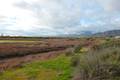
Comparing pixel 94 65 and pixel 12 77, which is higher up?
pixel 94 65

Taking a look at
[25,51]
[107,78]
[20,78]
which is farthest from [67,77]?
[25,51]

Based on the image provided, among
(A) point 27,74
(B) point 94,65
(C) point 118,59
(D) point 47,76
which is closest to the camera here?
(B) point 94,65

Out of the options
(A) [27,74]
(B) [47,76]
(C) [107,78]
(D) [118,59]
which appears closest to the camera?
(C) [107,78]

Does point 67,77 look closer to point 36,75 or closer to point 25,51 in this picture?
point 36,75

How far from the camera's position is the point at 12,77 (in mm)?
25625

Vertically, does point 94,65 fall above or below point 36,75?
above

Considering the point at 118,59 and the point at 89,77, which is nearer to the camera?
the point at 89,77

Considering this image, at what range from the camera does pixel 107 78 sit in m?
17.4

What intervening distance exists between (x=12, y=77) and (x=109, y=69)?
10.8m

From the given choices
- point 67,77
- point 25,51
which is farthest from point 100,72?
point 25,51

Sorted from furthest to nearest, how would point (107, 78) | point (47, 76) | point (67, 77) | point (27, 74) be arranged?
1. point (27, 74)
2. point (47, 76)
3. point (67, 77)
4. point (107, 78)

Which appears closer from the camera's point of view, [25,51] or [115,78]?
[115,78]

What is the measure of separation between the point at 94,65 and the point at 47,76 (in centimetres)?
687

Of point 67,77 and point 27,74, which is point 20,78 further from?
point 67,77
